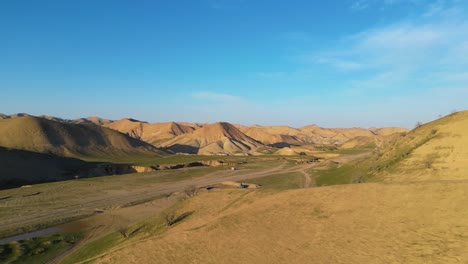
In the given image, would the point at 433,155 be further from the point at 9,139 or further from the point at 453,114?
the point at 9,139

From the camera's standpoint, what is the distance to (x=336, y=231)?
1908 cm

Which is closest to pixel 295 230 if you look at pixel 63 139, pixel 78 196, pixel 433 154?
pixel 433 154

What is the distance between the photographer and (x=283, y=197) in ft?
90.0

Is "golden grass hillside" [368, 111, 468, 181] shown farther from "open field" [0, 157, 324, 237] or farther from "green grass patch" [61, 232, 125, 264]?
"open field" [0, 157, 324, 237]

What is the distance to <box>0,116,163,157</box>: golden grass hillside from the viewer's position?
12288cm

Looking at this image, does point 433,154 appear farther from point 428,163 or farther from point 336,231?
point 336,231

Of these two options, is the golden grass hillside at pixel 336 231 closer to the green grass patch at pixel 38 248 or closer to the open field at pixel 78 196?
the green grass patch at pixel 38 248

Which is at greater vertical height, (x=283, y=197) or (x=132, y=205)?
(x=283, y=197)

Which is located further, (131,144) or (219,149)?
(219,149)

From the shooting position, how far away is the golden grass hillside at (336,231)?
15.7m

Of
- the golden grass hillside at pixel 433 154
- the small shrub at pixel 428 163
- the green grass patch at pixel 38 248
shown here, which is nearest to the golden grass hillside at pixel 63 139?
the green grass patch at pixel 38 248

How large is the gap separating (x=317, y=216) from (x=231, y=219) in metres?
6.49

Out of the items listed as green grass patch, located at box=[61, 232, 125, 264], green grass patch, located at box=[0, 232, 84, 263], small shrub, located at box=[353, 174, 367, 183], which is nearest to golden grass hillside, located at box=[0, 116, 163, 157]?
green grass patch, located at box=[0, 232, 84, 263]

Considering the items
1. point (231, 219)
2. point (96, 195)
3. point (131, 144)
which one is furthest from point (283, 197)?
point (131, 144)
